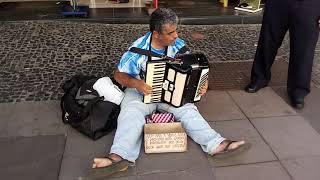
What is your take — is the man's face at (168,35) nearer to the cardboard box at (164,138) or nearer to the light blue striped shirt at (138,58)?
the light blue striped shirt at (138,58)

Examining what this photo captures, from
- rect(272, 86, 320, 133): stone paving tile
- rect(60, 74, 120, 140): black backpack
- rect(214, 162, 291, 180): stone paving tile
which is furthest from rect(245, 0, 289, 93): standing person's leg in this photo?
rect(60, 74, 120, 140): black backpack

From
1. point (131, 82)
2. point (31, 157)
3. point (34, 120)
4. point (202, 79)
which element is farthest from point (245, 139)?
point (34, 120)

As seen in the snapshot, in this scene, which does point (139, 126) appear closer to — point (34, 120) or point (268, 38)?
point (34, 120)

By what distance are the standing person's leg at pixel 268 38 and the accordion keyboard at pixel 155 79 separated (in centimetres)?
146

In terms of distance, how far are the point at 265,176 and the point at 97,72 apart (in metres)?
2.47

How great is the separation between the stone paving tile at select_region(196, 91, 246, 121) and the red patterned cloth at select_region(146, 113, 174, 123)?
55 cm

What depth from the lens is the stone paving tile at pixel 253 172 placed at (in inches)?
114

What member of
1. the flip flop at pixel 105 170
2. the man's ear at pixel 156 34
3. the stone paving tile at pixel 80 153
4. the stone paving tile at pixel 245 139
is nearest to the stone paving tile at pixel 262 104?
the stone paving tile at pixel 245 139

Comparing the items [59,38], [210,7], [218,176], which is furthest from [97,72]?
[210,7]

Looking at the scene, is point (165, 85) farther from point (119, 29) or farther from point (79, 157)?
point (119, 29)

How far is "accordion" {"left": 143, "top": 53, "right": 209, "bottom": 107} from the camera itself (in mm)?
2973

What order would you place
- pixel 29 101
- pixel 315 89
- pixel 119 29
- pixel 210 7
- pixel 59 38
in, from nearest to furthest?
pixel 29 101 < pixel 315 89 < pixel 59 38 < pixel 119 29 < pixel 210 7

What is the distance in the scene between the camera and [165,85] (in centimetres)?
311

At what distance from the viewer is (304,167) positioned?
3.03 m
